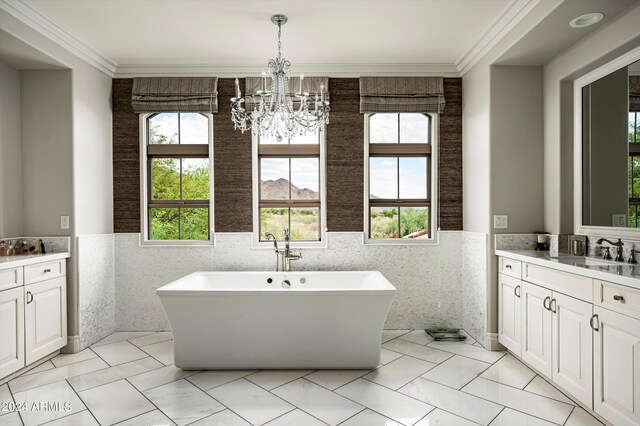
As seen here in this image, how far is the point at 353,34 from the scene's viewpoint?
10.8 ft

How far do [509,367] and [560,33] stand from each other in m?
2.51

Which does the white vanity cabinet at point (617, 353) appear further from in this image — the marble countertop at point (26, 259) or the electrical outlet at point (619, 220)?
the marble countertop at point (26, 259)

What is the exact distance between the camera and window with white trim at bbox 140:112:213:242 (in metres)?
4.14

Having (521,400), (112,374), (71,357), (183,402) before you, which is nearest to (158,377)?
(112,374)

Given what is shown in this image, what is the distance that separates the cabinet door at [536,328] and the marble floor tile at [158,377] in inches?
98.6

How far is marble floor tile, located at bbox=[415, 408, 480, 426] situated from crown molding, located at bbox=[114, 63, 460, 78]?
3.09 metres

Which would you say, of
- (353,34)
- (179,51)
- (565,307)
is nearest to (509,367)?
(565,307)

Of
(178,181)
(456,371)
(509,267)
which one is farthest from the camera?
(178,181)

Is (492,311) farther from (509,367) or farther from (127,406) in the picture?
(127,406)

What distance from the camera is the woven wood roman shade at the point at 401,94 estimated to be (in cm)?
396

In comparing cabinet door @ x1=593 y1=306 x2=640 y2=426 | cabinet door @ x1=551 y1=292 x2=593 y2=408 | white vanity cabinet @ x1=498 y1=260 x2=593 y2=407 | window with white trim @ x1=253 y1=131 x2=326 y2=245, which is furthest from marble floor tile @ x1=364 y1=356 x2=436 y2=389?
window with white trim @ x1=253 y1=131 x2=326 y2=245

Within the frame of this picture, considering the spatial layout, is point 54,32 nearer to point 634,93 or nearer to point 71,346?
point 71,346

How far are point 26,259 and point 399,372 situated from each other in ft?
9.69

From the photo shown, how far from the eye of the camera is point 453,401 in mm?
2543
